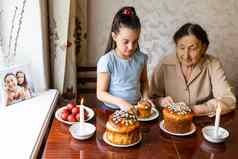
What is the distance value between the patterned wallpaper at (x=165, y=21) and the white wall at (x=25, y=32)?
1.57ft

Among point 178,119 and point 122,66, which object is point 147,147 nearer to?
point 178,119

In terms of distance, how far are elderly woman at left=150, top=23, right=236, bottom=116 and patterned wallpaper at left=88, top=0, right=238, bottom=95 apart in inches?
15.0

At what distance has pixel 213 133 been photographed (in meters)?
1.44

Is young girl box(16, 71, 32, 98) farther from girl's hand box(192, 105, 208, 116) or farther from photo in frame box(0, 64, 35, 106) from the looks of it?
girl's hand box(192, 105, 208, 116)

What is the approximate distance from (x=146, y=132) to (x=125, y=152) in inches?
7.9

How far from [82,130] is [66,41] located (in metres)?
0.73

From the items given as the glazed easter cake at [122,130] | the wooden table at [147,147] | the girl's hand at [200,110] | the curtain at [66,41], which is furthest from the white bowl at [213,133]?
the curtain at [66,41]

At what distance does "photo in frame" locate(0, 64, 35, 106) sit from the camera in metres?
1.74

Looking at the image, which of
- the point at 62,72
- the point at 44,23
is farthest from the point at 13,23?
the point at 62,72

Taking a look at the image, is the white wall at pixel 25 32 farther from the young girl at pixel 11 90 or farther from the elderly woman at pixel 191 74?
the elderly woman at pixel 191 74

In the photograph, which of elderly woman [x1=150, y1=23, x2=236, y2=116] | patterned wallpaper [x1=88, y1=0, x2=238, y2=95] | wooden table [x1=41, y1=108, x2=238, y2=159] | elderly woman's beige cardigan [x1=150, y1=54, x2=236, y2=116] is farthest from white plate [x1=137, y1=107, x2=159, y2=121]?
patterned wallpaper [x1=88, y1=0, x2=238, y2=95]

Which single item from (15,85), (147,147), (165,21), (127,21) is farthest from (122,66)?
(165,21)

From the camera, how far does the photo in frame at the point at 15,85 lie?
1742 millimetres

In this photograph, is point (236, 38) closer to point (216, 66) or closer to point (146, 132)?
point (216, 66)
